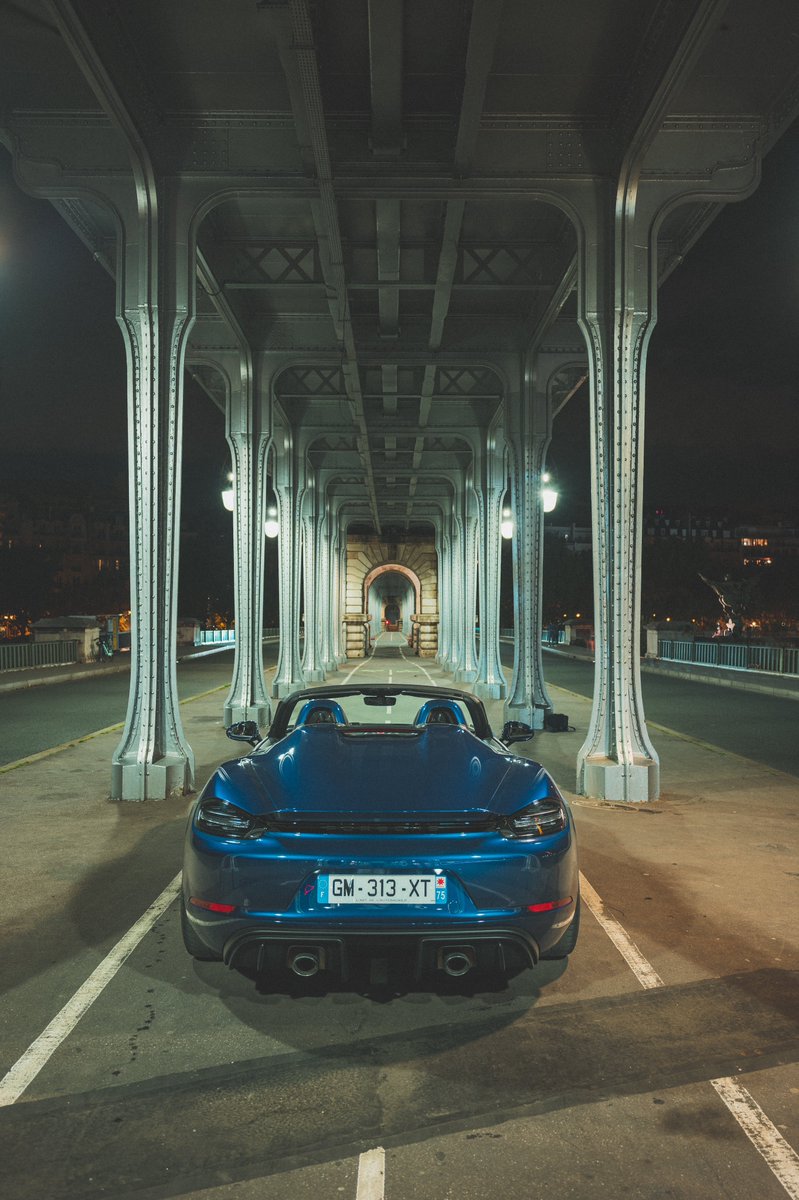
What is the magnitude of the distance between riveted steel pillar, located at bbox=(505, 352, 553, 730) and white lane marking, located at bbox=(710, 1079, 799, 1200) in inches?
584

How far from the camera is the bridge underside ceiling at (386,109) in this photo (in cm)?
858

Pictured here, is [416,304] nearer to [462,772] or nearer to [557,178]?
[557,178]

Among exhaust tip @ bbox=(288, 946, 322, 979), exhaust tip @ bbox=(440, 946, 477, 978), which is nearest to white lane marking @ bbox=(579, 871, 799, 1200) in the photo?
exhaust tip @ bbox=(440, 946, 477, 978)

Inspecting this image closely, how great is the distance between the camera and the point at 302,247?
14.7 meters

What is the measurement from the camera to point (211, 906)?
13.3 ft

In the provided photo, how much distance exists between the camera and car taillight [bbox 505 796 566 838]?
414 cm

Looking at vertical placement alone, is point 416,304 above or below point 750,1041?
above

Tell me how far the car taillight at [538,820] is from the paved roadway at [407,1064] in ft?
2.49

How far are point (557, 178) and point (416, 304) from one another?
7737 mm

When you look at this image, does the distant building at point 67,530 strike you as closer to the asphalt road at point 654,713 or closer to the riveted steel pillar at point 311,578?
the riveted steel pillar at point 311,578

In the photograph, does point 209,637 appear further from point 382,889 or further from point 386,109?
point 382,889

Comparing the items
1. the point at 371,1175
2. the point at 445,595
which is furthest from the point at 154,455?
the point at 445,595

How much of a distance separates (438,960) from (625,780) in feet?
21.2

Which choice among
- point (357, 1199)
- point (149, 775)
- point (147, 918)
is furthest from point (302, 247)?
point (357, 1199)
